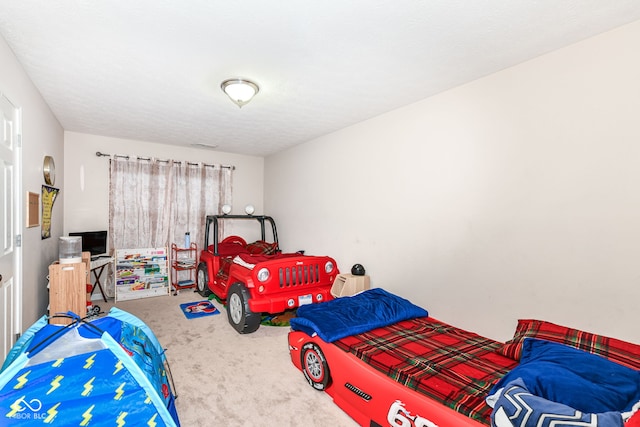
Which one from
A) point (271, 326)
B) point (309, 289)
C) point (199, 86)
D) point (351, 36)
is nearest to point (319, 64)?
point (351, 36)

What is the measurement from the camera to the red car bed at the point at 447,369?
48.7 inches

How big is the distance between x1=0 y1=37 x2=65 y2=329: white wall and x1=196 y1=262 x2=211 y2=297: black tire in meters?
1.79

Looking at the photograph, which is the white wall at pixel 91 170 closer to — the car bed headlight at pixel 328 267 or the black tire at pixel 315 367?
the car bed headlight at pixel 328 267

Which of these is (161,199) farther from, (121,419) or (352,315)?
(121,419)

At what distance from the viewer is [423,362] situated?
1.89 m

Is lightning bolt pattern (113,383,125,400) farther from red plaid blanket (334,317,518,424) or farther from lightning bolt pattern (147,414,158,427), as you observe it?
red plaid blanket (334,317,518,424)

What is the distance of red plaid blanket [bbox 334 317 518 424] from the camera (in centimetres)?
158

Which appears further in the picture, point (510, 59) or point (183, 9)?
point (510, 59)

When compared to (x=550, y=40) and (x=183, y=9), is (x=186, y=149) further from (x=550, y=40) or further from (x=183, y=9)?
(x=550, y=40)

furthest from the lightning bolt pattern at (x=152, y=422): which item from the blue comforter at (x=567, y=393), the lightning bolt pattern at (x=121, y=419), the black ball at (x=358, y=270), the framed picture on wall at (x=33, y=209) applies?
the black ball at (x=358, y=270)

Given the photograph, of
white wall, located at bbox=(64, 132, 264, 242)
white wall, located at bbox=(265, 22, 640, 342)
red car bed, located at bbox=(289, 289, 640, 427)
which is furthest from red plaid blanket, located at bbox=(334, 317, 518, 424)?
white wall, located at bbox=(64, 132, 264, 242)

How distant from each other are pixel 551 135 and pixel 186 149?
4966 millimetres

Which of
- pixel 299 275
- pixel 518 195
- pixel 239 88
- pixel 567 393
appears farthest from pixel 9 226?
pixel 518 195

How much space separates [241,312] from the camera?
3.26 metres
